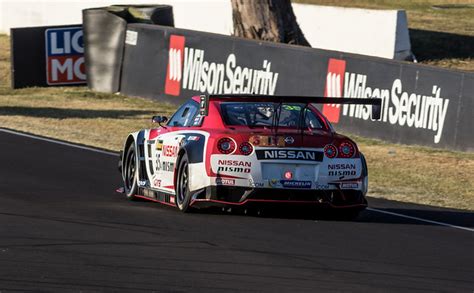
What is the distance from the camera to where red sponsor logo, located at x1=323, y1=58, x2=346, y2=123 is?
23.2 meters

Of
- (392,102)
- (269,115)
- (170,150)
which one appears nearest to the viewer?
(269,115)

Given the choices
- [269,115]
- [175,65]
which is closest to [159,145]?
[269,115]

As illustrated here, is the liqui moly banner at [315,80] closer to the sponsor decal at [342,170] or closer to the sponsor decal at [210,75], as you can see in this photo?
the sponsor decal at [210,75]

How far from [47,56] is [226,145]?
63.0ft

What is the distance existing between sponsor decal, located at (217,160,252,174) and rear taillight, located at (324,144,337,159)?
78cm

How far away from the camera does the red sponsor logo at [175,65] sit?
27859mm

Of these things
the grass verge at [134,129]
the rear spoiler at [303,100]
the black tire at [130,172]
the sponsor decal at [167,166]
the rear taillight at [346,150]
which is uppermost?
the rear spoiler at [303,100]

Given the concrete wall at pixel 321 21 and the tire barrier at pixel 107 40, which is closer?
the tire barrier at pixel 107 40

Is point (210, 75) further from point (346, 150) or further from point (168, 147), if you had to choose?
point (346, 150)

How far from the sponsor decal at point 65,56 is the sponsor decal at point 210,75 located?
4.01m

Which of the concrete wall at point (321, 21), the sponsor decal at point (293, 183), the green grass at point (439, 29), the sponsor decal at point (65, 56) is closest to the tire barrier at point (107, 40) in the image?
the sponsor decal at point (65, 56)

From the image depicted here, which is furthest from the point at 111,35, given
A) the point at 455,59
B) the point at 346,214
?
the point at 346,214

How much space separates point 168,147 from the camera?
44.5 feet

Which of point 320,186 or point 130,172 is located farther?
point 130,172
